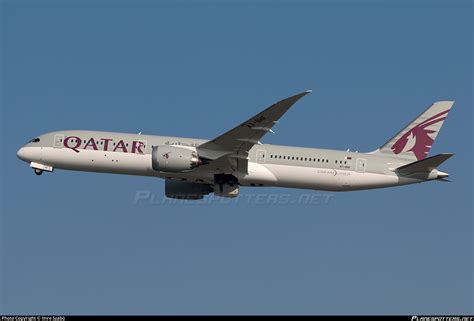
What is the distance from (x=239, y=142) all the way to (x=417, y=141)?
1448 centimetres

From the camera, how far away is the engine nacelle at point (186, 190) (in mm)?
72125

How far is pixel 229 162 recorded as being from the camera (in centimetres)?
6631

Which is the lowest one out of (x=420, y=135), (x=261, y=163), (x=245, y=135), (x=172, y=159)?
(x=261, y=163)

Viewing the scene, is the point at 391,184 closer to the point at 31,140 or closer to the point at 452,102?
the point at 452,102

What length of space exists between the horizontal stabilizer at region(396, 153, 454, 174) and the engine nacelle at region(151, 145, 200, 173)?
15294 millimetres

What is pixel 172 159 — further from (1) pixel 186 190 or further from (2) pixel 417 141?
(2) pixel 417 141

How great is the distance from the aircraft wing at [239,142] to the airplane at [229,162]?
0.23ft

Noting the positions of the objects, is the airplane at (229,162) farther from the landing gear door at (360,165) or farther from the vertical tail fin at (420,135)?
the vertical tail fin at (420,135)

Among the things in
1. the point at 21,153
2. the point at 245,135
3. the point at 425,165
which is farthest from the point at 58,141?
the point at 425,165

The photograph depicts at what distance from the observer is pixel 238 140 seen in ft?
213

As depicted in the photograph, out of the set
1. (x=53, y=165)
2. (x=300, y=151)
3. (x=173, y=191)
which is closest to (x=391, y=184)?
(x=300, y=151)

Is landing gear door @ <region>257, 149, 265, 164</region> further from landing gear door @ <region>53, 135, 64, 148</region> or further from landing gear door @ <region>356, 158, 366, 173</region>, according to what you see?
landing gear door @ <region>53, 135, 64, 148</region>

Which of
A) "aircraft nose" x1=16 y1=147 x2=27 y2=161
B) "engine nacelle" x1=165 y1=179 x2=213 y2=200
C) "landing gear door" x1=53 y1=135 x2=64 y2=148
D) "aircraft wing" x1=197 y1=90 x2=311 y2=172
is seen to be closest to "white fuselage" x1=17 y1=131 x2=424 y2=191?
"landing gear door" x1=53 y1=135 x2=64 y2=148

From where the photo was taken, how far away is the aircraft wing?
62.8m
